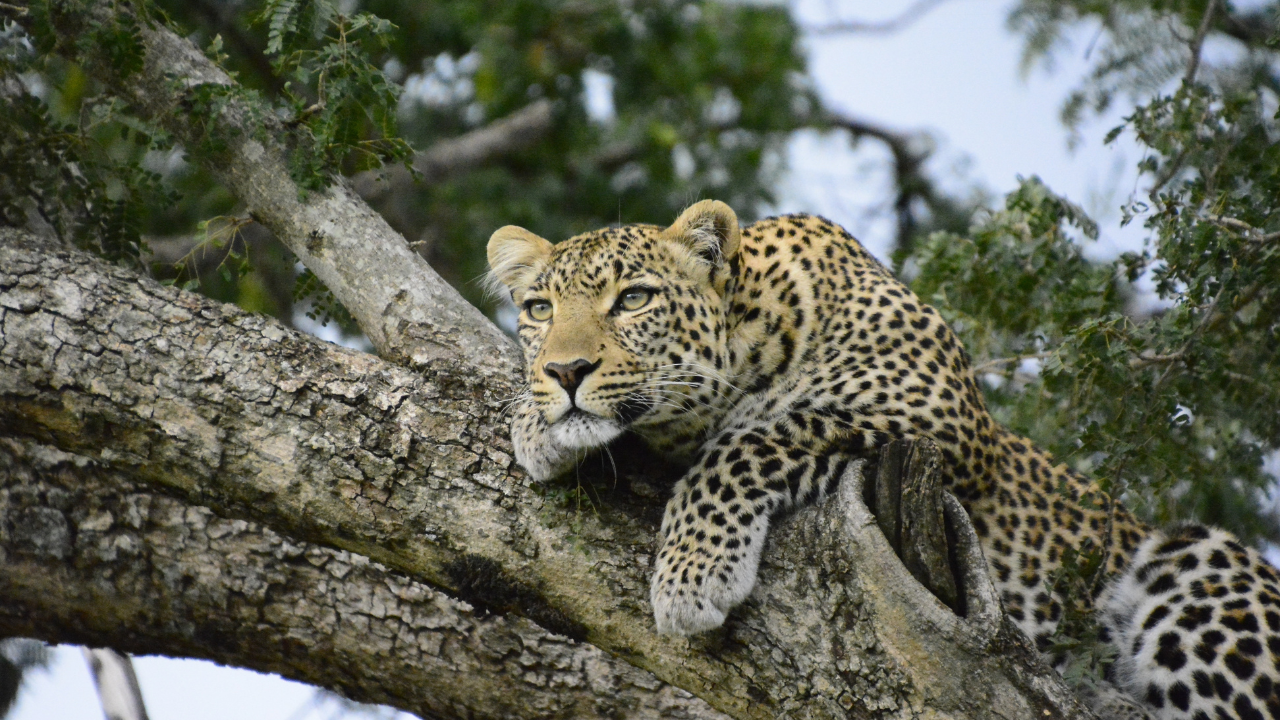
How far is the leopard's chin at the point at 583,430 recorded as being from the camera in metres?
5.44

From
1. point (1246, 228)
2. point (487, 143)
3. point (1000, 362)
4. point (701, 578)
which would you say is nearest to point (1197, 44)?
point (1246, 228)

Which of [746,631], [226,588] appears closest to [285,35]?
[226,588]

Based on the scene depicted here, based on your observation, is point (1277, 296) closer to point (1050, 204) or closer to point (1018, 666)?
point (1050, 204)

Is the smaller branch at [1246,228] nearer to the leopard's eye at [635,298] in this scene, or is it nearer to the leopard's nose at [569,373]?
the leopard's eye at [635,298]

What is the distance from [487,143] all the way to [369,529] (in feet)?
30.2

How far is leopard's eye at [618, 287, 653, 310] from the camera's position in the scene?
6.37 m

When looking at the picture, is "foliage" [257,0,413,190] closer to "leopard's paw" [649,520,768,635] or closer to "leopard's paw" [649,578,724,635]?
"leopard's paw" [649,520,768,635]

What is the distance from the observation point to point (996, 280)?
25.8ft

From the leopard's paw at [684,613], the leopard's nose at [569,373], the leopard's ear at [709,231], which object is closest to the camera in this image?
the leopard's paw at [684,613]

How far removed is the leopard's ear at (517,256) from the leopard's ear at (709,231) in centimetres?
80

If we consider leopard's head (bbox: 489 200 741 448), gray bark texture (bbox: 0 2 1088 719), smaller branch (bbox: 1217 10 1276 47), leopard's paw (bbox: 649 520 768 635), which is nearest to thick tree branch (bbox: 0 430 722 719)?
gray bark texture (bbox: 0 2 1088 719)

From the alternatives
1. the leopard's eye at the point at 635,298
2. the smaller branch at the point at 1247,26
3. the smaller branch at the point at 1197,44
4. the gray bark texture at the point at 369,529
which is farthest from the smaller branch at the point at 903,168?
the gray bark texture at the point at 369,529

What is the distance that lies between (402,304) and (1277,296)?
4.55m

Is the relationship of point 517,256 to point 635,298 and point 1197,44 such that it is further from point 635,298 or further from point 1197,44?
point 1197,44
